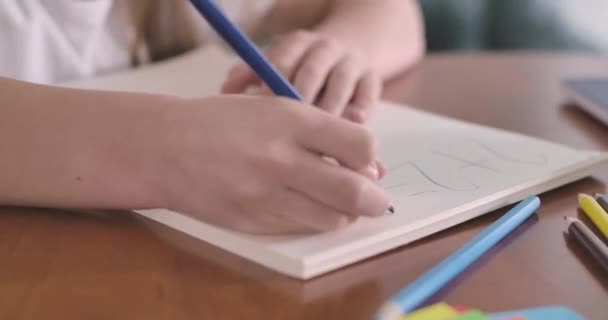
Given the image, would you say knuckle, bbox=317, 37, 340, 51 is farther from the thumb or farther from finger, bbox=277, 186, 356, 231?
finger, bbox=277, 186, 356, 231

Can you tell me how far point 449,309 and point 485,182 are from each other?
0.15 m

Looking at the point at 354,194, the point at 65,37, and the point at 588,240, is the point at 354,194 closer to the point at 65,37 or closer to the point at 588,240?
the point at 588,240

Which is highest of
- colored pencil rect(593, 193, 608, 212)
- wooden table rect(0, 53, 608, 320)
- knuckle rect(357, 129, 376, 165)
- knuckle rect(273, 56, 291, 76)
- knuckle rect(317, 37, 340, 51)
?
knuckle rect(317, 37, 340, 51)

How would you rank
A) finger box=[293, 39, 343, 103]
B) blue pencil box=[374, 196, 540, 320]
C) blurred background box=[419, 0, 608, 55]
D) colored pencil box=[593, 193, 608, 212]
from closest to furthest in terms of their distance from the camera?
blue pencil box=[374, 196, 540, 320] < colored pencil box=[593, 193, 608, 212] < finger box=[293, 39, 343, 103] < blurred background box=[419, 0, 608, 55]

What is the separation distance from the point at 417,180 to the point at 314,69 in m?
0.16

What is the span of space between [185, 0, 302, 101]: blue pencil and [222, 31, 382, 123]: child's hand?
130 mm

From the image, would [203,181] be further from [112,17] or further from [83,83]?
[112,17]

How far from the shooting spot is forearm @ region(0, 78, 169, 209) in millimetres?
390

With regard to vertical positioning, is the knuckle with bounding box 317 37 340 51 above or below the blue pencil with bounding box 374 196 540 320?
above

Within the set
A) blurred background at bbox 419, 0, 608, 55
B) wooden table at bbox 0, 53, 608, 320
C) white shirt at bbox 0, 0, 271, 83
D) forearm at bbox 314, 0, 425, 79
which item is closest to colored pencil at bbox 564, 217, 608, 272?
wooden table at bbox 0, 53, 608, 320

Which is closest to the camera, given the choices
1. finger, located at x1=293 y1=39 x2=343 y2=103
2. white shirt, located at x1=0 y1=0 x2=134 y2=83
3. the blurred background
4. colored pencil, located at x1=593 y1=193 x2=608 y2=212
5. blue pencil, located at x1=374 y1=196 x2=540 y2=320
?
blue pencil, located at x1=374 y1=196 x2=540 y2=320

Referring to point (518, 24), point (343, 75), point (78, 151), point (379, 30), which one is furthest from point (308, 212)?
point (518, 24)

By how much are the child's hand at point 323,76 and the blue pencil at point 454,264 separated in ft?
0.59

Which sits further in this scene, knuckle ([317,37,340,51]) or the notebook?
knuckle ([317,37,340,51])
